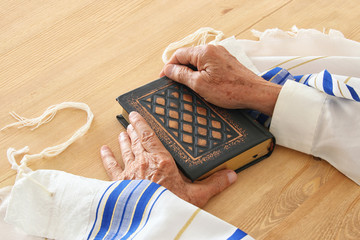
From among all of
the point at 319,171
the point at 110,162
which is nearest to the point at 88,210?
the point at 110,162

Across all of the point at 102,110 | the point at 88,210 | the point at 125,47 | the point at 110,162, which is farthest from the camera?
the point at 125,47

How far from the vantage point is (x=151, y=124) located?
77 centimetres

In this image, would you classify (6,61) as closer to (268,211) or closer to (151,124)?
(151,124)

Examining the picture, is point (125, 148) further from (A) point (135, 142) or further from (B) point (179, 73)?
(B) point (179, 73)

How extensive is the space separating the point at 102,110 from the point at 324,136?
43cm

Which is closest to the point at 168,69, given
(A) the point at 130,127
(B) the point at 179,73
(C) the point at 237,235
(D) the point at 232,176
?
(B) the point at 179,73

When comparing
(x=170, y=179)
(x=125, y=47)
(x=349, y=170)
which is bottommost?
(x=349, y=170)

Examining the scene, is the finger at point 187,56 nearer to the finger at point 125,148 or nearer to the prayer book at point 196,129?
the prayer book at point 196,129

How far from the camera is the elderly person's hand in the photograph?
31.3 inches

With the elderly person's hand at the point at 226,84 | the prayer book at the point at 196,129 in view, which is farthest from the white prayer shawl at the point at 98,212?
the elderly person's hand at the point at 226,84

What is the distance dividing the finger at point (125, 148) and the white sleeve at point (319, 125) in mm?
265

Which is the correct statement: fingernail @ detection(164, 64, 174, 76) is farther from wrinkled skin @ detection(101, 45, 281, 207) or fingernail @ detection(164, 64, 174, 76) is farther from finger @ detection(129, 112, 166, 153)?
finger @ detection(129, 112, 166, 153)

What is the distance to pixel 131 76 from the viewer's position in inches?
36.4

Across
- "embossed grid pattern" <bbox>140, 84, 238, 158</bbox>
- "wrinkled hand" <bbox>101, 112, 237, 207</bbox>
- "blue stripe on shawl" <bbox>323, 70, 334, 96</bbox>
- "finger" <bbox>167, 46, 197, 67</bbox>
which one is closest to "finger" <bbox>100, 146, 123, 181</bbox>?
"wrinkled hand" <bbox>101, 112, 237, 207</bbox>
